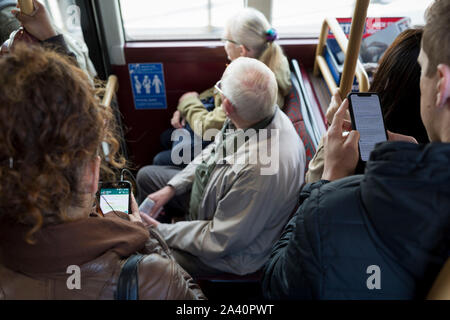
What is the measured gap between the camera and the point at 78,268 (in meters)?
0.85

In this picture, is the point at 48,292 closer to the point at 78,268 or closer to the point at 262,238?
the point at 78,268

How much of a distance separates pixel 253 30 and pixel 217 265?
1550 millimetres

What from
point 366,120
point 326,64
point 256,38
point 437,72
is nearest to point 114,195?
point 366,120

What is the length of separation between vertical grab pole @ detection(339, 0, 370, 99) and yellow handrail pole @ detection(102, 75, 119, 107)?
64.1 inches

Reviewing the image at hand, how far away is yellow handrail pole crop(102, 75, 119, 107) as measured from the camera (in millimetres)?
2429

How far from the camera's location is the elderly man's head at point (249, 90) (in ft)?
5.84

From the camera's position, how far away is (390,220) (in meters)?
0.75

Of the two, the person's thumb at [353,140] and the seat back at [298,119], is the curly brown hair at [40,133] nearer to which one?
the person's thumb at [353,140]

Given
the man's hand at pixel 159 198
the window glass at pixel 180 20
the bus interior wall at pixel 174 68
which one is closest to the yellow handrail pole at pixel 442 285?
the man's hand at pixel 159 198

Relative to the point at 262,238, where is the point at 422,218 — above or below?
above
